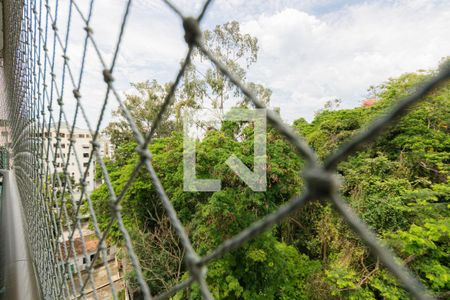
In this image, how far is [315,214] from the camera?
5.09 meters

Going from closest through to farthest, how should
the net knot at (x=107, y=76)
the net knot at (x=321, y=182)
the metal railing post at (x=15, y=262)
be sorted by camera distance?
1. the net knot at (x=321, y=182)
2. the net knot at (x=107, y=76)
3. the metal railing post at (x=15, y=262)

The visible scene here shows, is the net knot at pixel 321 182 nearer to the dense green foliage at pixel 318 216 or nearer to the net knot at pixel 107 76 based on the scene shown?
the net knot at pixel 107 76

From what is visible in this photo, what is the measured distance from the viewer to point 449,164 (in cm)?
389

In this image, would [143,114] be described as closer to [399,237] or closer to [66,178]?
[399,237]

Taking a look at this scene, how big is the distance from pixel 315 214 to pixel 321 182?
5.29 m

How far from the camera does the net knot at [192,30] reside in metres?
0.32

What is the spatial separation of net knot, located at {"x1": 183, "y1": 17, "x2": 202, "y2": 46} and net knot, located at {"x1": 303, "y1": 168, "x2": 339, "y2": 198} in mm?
218

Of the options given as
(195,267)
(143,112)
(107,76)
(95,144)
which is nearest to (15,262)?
(95,144)

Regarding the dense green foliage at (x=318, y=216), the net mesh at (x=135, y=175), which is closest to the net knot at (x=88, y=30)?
the net mesh at (x=135, y=175)

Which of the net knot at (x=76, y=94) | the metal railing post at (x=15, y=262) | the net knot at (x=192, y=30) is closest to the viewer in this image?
the net knot at (x=192, y=30)

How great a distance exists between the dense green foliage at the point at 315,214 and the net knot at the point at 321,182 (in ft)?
10.4

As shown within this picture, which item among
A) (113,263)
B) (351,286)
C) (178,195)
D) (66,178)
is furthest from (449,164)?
(113,263)

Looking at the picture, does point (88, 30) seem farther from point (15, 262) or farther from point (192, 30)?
point (15, 262)

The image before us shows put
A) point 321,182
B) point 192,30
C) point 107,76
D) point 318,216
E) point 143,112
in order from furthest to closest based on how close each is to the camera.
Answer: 1. point 143,112
2. point 318,216
3. point 107,76
4. point 192,30
5. point 321,182
